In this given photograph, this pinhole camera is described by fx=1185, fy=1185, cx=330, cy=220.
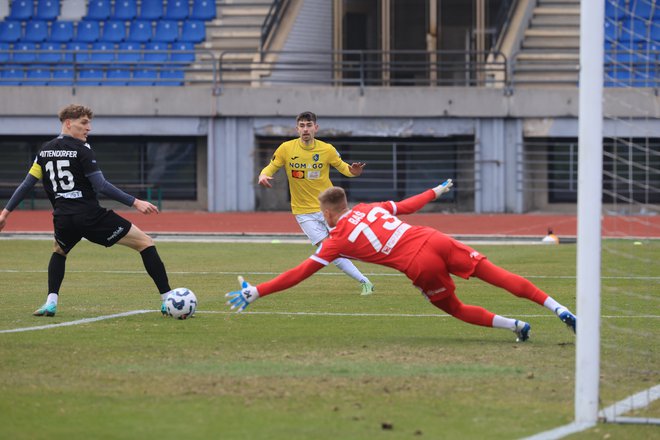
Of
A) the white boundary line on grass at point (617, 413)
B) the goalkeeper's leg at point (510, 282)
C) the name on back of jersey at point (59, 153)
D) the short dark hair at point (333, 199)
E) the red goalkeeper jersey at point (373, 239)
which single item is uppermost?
the name on back of jersey at point (59, 153)

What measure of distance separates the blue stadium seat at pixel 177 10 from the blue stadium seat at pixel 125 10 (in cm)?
107

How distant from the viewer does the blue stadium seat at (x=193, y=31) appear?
35656 millimetres

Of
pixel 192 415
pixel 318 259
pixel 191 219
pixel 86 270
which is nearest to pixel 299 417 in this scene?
pixel 192 415

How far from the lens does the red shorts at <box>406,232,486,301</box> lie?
9320mm

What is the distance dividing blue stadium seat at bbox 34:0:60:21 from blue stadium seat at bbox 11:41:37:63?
4.72ft

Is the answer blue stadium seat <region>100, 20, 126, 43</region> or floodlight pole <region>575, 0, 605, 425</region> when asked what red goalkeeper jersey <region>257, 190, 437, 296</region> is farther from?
blue stadium seat <region>100, 20, 126, 43</region>

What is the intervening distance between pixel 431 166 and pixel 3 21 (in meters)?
14.2

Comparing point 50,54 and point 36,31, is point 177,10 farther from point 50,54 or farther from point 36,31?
point 36,31

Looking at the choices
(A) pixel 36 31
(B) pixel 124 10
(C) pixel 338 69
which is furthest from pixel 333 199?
(B) pixel 124 10

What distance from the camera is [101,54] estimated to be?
35344 mm

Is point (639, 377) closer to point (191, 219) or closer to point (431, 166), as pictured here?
point (191, 219)

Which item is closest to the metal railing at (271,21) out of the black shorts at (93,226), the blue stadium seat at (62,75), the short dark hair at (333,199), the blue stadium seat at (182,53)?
the blue stadium seat at (182,53)

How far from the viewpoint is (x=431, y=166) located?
34562mm

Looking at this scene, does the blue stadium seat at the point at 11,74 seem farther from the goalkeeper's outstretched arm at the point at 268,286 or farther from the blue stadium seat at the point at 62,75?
the goalkeeper's outstretched arm at the point at 268,286
